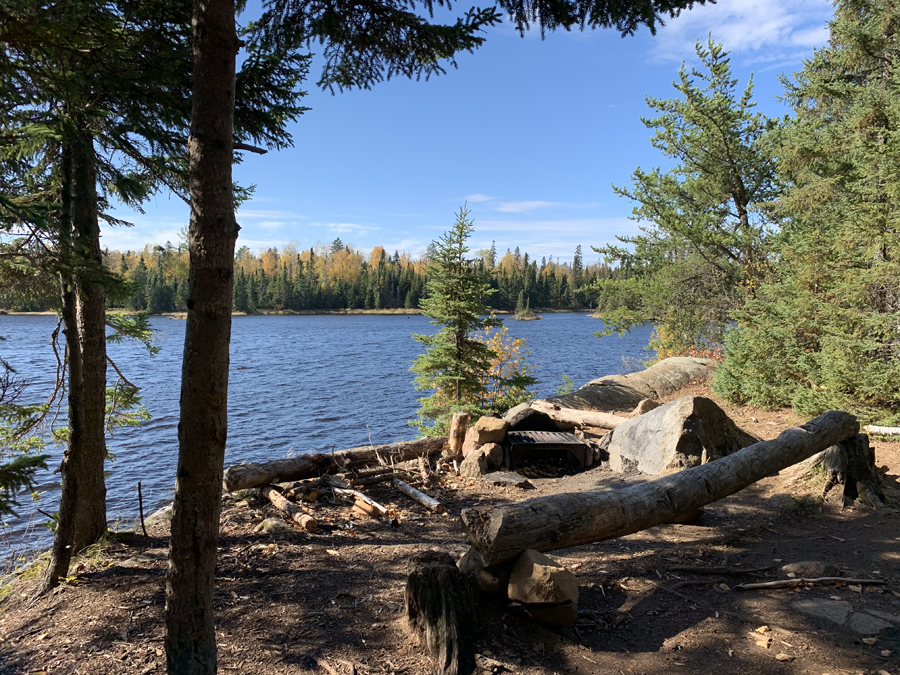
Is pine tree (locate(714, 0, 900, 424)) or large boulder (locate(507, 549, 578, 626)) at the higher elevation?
pine tree (locate(714, 0, 900, 424))

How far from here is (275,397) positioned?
22859 mm

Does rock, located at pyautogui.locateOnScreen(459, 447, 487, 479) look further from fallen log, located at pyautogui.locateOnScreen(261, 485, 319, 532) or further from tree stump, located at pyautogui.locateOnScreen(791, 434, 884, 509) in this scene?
tree stump, located at pyautogui.locateOnScreen(791, 434, 884, 509)

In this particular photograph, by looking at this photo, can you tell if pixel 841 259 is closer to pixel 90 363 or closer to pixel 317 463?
pixel 317 463

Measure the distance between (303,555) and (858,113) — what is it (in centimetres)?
1141

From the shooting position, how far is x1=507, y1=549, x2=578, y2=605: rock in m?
3.53

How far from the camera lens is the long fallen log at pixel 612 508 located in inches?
149

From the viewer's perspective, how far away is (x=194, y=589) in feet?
9.39

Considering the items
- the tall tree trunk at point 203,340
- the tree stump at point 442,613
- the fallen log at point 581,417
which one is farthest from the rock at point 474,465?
the tall tree trunk at point 203,340

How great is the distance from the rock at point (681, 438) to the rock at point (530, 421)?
7.34ft

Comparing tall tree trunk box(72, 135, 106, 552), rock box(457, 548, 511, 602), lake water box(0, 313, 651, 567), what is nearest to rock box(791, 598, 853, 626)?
rock box(457, 548, 511, 602)

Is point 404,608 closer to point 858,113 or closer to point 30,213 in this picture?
point 30,213

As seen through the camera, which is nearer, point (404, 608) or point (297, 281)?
point (404, 608)

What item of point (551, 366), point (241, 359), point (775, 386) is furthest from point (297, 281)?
point (775, 386)

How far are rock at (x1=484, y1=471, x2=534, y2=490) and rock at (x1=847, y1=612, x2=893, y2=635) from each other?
15.9 feet
